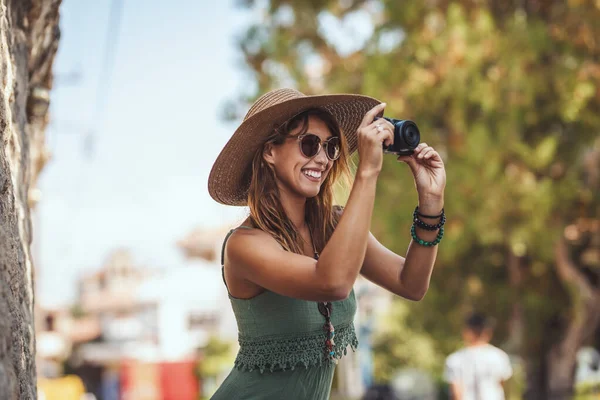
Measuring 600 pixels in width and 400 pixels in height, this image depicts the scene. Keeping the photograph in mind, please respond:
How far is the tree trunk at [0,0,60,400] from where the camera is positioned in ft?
6.86

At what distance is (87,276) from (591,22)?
72.4m

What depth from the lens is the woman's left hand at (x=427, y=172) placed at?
247 cm

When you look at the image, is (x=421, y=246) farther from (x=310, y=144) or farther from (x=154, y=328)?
(x=154, y=328)

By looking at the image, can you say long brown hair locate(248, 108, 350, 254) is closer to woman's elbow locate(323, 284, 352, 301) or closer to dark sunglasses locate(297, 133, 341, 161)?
dark sunglasses locate(297, 133, 341, 161)

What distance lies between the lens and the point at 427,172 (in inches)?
97.7

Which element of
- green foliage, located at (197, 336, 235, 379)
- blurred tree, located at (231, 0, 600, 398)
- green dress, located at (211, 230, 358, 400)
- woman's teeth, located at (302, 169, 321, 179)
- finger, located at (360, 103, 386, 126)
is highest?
blurred tree, located at (231, 0, 600, 398)

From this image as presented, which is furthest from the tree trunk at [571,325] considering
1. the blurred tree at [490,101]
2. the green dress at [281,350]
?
the green dress at [281,350]

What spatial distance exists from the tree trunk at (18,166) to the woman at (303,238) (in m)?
0.59

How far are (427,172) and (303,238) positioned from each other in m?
0.43

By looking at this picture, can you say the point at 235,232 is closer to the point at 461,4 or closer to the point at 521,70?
the point at 521,70

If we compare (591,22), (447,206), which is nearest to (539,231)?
(447,206)

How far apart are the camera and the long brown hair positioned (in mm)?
187

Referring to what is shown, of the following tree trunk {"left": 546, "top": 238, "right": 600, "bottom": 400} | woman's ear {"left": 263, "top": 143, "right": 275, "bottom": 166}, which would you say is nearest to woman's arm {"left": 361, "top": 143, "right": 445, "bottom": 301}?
woman's ear {"left": 263, "top": 143, "right": 275, "bottom": 166}

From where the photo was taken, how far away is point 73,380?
8.41 metres
